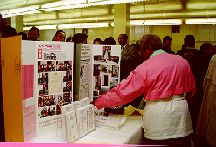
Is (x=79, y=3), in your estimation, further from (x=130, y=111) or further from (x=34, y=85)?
(x=34, y=85)

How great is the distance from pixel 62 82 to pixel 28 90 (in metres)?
0.45

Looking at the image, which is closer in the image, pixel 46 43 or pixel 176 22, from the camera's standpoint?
pixel 46 43

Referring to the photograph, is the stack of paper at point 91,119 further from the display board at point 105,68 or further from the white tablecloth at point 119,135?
the display board at point 105,68

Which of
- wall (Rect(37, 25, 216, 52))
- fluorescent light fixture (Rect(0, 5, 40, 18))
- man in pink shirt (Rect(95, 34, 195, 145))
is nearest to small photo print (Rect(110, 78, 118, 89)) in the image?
man in pink shirt (Rect(95, 34, 195, 145))

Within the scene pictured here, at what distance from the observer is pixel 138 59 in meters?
4.79

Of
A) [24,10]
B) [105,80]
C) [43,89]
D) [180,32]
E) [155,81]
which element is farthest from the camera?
[180,32]

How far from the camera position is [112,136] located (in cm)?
226

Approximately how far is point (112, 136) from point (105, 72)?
77 centimetres

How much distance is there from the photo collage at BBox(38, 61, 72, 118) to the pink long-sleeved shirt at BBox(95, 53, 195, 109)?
396 mm

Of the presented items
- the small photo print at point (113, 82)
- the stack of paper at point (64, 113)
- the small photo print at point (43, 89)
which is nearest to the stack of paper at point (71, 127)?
the stack of paper at point (64, 113)

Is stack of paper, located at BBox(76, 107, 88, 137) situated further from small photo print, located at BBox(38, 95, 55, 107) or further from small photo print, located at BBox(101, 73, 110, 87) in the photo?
small photo print, located at BBox(101, 73, 110, 87)

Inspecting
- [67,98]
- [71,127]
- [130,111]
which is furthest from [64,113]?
[130,111]

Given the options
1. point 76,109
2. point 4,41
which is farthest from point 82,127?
point 4,41

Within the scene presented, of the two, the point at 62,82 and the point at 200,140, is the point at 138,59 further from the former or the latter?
the point at 62,82
